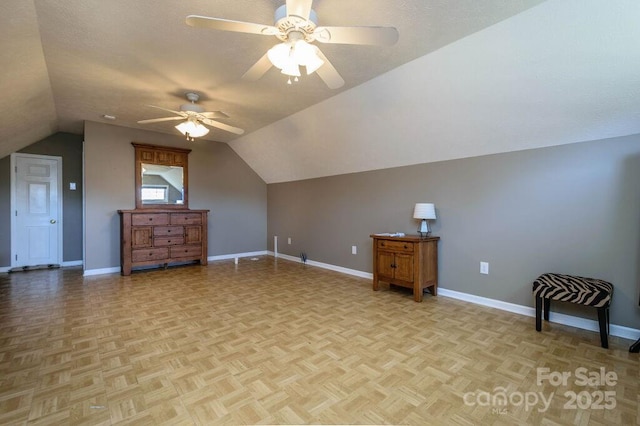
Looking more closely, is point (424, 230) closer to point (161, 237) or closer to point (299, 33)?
point (299, 33)

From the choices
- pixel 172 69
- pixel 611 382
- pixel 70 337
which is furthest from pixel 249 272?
pixel 611 382

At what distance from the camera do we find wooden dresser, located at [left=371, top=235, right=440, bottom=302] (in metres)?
3.26

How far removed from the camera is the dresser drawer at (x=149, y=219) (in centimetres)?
455

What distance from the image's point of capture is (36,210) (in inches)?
197

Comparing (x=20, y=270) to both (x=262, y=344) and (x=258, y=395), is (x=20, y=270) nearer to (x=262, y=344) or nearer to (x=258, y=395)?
(x=262, y=344)

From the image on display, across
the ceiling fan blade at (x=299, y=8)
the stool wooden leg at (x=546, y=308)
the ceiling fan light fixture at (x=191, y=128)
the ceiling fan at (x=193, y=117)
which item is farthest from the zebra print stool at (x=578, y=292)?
the ceiling fan light fixture at (x=191, y=128)

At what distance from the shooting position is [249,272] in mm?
4758

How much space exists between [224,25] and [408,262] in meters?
2.88

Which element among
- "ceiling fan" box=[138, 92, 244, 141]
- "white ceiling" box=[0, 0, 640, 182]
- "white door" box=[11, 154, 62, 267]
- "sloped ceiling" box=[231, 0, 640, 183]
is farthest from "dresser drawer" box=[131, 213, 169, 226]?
"sloped ceiling" box=[231, 0, 640, 183]

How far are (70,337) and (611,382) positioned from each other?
3894 millimetres

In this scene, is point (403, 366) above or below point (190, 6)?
below

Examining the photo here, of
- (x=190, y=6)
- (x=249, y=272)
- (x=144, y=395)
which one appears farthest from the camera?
(x=249, y=272)

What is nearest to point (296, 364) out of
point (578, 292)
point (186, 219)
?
point (578, 292)

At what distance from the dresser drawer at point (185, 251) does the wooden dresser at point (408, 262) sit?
3.33 metres
